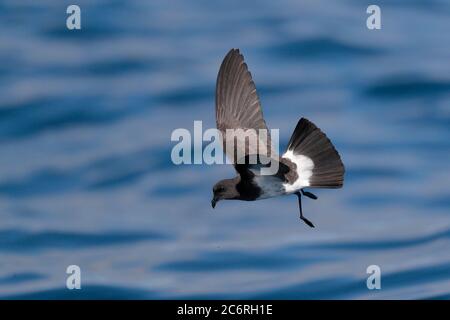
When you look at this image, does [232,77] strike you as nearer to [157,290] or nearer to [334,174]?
[334,174]

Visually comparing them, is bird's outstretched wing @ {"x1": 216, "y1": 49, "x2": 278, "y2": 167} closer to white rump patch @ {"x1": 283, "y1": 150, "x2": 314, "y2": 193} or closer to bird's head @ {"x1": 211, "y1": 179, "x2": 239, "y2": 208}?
white rump patch @ {"x1": 283, "y1": 150, "x2": 314, "y2": 193}

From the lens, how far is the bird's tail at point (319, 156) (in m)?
8.32

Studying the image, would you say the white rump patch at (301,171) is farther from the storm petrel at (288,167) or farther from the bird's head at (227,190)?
the bird's head at (227,190)

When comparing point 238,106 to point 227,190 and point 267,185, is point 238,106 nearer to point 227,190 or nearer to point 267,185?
point 227,190

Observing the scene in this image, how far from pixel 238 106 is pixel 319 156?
0.93 metres

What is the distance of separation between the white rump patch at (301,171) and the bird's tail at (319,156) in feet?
0.06

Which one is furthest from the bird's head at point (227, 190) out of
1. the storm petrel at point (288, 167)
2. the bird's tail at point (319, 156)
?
the bird's tail at point (319, 156)

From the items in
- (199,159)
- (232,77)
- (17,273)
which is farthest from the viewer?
(199,159)

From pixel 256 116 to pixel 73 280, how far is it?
381 cm

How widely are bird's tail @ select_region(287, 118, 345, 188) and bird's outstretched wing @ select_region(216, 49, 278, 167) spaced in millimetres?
266

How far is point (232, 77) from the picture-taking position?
879 centimetres

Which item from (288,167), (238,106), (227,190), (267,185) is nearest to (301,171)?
(288,167)

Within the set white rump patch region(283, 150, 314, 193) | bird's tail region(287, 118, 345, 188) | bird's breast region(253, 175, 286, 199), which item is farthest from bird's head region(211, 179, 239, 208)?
bird's tail region(287, 118, 345, 188)
